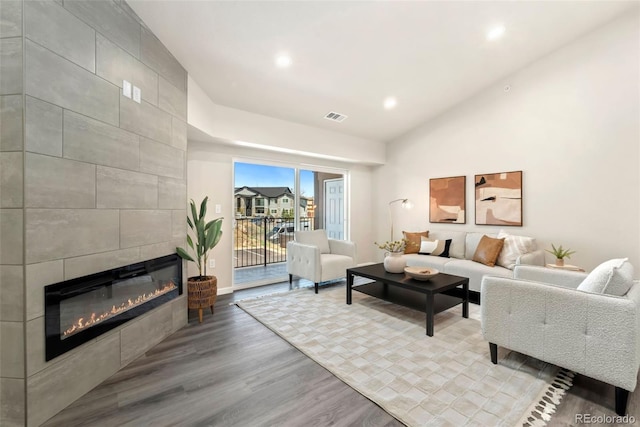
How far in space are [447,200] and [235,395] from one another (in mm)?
4524

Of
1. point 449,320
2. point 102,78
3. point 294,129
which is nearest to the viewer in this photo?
point 102,78

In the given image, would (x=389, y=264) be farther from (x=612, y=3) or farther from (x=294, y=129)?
(x=612, y=3)

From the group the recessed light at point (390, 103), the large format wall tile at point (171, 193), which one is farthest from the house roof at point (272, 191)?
the recessed light at point (390, 103)

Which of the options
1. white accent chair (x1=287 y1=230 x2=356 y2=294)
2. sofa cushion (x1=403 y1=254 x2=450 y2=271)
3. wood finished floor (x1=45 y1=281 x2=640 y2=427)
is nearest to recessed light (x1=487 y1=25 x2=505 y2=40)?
sofa cushion (x1=403 y1=254 x2=450 y2=271)

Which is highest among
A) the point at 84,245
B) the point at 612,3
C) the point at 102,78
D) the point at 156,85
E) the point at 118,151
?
the point at 612,3

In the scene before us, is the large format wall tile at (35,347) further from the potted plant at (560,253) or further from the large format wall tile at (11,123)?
the potted plant at (560,253)

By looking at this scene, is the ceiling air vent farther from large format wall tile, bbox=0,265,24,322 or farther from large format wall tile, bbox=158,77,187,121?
large format wall tile, bbox=0,265,24,322

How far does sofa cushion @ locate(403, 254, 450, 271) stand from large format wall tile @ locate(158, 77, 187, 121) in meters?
3.72

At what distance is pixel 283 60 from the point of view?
3213 mm

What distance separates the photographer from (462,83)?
14.0ft

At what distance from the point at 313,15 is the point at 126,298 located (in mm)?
3065

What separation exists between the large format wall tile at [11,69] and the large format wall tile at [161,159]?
0.90 meters

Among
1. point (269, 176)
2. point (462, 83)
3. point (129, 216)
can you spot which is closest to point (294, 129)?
point (269, 176)

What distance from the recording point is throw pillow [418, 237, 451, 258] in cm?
464
